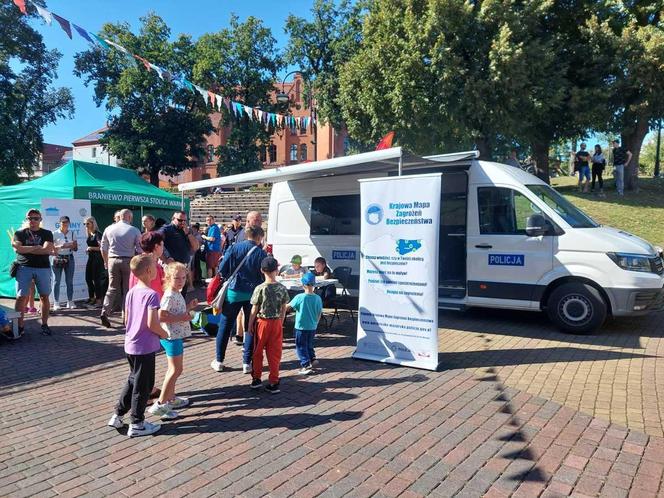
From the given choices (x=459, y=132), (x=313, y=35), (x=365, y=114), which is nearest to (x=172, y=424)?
(x=459, y=132)

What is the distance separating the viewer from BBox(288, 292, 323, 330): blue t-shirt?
17.5ft

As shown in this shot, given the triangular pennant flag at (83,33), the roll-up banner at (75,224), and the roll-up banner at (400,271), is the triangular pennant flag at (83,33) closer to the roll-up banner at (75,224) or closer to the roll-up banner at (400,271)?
the roll-up banner at (75,224)

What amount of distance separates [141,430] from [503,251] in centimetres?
553

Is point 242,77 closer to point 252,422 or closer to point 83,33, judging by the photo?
point 83,33

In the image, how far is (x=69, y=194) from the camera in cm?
995

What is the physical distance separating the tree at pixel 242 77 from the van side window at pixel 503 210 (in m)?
33.6

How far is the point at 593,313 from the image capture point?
6.62 meters

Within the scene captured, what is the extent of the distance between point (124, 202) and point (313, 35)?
3184 centimetres

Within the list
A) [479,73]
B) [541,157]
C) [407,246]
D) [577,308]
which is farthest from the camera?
[541,157]

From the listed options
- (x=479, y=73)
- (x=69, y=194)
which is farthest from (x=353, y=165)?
(x=479, y=73)

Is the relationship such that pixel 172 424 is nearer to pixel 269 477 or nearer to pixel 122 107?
pixel 269 477

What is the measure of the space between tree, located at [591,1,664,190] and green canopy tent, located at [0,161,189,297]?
17.3m

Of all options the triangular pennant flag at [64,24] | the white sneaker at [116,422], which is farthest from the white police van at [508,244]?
the triangular pennant flag at [64,24]

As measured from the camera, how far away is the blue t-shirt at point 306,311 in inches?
210
